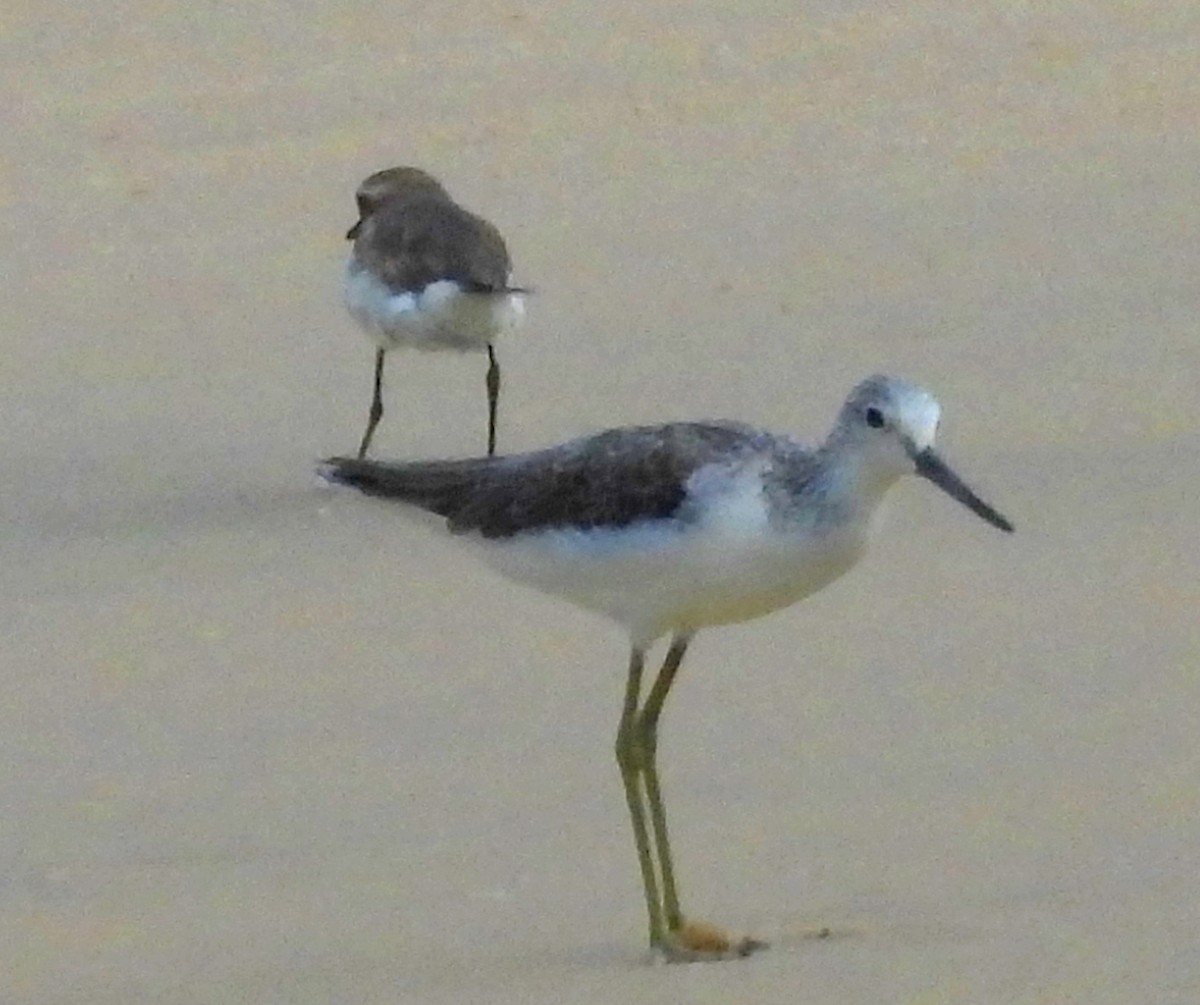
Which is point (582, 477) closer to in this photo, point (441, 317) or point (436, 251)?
point (441, 317)

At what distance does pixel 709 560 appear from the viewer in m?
5.80

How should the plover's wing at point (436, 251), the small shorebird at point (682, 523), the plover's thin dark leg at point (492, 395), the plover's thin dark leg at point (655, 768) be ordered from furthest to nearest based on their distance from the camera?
the plover's wing at point (436, 251) → the plover's thin dark leg at point (492, 395) → the plover's thin dark leg at point (655, 768) → the small shorebird at point (682, 523)

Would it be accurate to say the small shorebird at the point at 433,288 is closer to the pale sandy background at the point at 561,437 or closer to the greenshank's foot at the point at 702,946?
the pale sandy background at the point at 561,437

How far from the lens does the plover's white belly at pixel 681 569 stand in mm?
5770

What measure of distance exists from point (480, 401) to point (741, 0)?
12.6 feet

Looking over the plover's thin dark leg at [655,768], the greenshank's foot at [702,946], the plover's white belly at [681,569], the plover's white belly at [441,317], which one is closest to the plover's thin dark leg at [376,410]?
the plover's white belly at [441,317]

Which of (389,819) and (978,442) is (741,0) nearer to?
(978,442)

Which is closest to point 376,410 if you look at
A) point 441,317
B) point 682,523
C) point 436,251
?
point 441,317

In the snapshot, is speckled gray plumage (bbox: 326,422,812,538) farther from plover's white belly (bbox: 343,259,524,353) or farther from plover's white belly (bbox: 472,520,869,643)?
plover's white belly (bbox: 343,259,524,353)

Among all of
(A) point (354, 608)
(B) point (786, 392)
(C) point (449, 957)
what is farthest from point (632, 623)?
(B) point (786, 392)

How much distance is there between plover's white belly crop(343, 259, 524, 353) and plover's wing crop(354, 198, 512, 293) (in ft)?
0.10

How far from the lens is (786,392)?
9.36 metres

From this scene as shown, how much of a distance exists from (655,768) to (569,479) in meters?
0.59

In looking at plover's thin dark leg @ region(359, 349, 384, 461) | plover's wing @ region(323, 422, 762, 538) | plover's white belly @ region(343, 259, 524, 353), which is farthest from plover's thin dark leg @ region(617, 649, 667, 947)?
plover's white belly @ region(343, 259, 524, 353)
